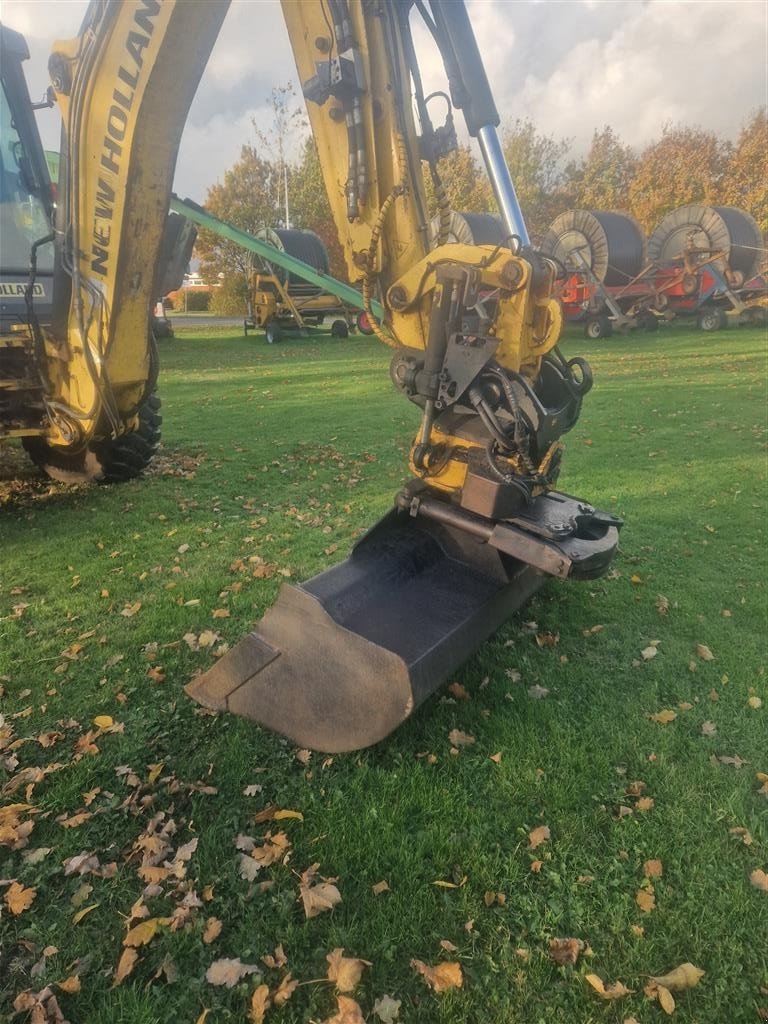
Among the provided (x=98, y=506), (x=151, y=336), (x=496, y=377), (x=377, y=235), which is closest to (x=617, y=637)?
(x=496, y=377)

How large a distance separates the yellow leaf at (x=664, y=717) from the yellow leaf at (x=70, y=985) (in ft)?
8.64

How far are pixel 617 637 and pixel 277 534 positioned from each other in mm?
2855

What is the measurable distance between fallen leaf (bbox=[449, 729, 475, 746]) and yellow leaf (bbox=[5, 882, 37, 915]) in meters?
1.78

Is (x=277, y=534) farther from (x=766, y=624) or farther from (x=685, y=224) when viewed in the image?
(x=685, y=224)

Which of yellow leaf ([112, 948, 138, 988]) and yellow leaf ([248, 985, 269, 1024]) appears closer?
yellow leaf ([248, 985, 269, 1024])

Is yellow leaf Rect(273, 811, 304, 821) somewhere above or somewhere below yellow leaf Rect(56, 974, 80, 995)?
above

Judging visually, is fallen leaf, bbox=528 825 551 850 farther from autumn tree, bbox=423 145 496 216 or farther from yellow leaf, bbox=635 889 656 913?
autumn tree, bbox=423 145 496 216

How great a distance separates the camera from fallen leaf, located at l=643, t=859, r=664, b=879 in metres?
2.48

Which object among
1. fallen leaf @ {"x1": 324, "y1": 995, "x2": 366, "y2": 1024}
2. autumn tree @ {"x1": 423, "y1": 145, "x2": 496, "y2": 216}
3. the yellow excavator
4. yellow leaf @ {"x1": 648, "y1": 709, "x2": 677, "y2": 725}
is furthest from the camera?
autumn tree @ {"x1": 423, "y1": 145, "x2": 496, "y2": 216}

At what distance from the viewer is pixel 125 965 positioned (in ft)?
7.08

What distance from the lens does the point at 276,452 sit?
825 cm

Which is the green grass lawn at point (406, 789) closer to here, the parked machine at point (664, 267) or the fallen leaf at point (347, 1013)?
the fallen leaf at point (347, 1013)

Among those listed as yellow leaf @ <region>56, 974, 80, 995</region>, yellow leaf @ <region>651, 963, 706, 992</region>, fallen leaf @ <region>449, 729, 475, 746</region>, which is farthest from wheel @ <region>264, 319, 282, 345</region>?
yellow leaf @ <region>651, 963, 706, 992</region>

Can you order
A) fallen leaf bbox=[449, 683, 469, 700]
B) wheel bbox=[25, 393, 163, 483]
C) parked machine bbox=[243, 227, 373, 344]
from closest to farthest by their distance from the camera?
fallen leaf bbox=[449, 683, 469, 700] < wheel bbox=[25, 393, 163, 483] < parked machine bbox=[243, 227, 373, 344]
